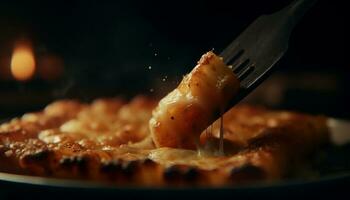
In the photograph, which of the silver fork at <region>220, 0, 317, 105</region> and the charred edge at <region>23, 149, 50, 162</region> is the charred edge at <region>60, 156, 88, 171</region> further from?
the silver fork at <region>220, 0, 317, 105</region>

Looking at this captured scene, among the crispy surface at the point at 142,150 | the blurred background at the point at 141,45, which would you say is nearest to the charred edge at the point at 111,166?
the crispy surface at the point at 142,150

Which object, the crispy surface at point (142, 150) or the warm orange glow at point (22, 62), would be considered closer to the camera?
the crispy surface at point (142, 150)

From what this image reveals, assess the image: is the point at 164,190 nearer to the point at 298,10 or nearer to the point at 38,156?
the point at 38,156

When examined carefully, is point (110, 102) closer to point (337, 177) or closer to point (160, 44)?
point (160, 44)

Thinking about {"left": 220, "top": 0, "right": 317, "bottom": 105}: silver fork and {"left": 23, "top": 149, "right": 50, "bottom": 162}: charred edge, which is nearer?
{"left": 23, "top": 149, "right": 50, "bottom": 162}: charred edge

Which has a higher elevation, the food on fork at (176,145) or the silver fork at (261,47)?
the silver fork at (261,47)

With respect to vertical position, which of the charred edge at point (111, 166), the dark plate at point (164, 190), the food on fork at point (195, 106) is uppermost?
the food on fork at point (195, 106)

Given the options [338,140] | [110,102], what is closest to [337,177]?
[338,140]

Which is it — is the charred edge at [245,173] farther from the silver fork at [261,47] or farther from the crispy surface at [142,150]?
the silver fork at [261,47]

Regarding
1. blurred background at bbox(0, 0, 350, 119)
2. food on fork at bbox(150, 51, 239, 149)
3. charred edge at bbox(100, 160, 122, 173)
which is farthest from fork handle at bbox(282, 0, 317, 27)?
blurred background at bbox(0, 0, 350, 119)
